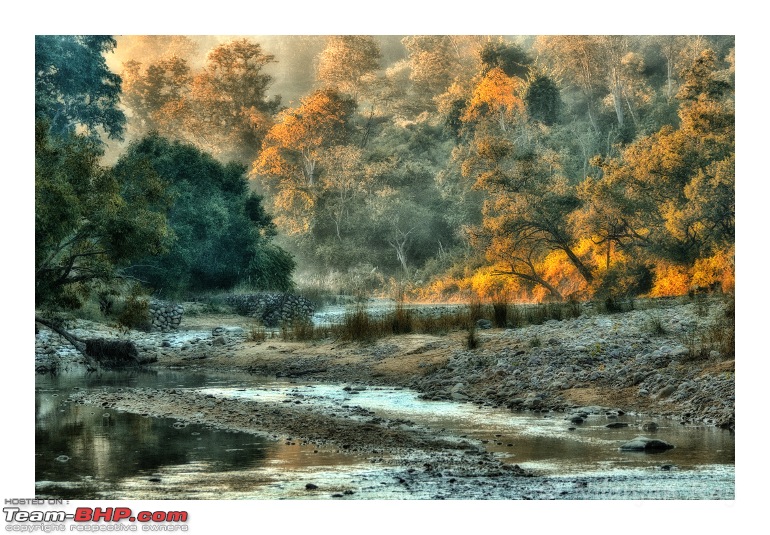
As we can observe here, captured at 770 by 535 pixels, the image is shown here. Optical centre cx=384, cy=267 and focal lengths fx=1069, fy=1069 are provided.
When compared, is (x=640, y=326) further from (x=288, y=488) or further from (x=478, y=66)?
(x=288, y=488)

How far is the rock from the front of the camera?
21.6 ft

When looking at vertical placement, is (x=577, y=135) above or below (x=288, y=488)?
above

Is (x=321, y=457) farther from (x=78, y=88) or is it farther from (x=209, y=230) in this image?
(x=209, y=230)

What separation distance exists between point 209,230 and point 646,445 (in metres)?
6.15

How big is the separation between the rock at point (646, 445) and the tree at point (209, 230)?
5.41 meters

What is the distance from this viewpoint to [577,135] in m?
11.0

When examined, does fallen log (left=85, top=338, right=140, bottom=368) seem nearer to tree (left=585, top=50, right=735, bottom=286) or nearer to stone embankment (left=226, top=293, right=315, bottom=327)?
stone embankment (left=226, top=293, right=315, bottom=327)

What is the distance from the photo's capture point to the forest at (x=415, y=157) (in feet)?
32.7

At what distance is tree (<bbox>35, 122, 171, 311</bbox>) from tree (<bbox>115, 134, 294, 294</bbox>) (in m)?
1.44

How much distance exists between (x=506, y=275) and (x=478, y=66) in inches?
85.4

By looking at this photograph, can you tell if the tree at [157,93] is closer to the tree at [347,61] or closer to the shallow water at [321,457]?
the tree at [347,61]

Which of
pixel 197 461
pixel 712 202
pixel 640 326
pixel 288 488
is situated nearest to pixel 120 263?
pixel 197 461

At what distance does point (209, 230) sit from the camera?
1145cm
